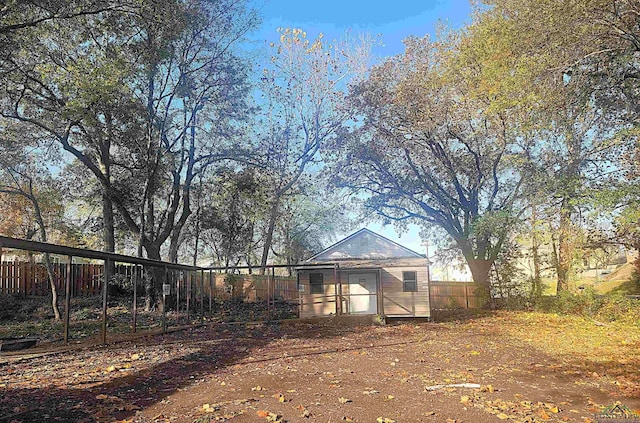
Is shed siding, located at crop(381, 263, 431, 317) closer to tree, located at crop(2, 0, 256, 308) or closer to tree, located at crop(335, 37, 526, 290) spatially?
tree, located at crop(335, 37, 526, 290)

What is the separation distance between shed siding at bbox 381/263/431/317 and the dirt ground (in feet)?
17.3

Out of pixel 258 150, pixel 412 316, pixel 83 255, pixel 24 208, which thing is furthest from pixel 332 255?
pixel 24 208

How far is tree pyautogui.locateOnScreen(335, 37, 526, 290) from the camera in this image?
60.6 feet

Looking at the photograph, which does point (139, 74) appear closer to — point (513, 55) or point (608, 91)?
point (513, 55)

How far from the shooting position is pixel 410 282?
61.1 ft

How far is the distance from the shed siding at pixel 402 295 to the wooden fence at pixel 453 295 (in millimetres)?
5598

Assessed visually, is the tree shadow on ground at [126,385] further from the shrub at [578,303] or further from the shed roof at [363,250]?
the shrub at [578,303]

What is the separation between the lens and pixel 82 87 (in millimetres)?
12758

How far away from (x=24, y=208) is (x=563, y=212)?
80.4 feet

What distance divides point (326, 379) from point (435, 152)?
50.5 feet

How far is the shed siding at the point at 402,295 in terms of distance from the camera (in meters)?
18.4

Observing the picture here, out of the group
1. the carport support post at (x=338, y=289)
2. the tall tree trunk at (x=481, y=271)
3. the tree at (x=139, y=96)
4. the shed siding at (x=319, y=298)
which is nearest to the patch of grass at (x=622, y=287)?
the tall tree trunk at (x=481, y=271)

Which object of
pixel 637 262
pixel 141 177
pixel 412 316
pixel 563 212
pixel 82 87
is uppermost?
pixel 82 87

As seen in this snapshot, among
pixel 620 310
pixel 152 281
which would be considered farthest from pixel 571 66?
pixel 152 281
